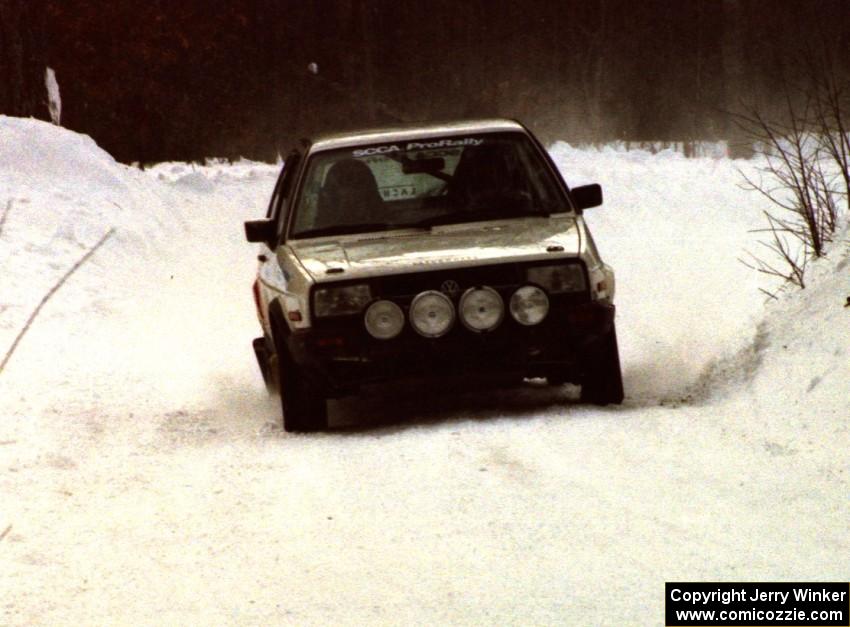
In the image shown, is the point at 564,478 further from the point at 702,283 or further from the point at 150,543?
the point at 702,283

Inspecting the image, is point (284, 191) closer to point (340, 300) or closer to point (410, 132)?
point (410, 132)

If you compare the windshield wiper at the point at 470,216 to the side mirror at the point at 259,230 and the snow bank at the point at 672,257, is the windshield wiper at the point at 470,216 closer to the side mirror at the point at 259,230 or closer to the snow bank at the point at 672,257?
the side mirror at the point at 259,230

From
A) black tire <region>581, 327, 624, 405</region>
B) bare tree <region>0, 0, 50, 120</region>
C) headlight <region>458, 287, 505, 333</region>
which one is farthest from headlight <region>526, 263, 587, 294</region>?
bare tree <region>0, 0, 50, 120</region>

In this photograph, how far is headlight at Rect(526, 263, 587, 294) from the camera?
8.19 metres

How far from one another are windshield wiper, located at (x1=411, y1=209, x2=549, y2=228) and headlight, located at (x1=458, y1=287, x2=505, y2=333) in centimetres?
92

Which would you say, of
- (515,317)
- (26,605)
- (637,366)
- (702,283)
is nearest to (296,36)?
(702,283)

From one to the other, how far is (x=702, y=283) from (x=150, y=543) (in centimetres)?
920

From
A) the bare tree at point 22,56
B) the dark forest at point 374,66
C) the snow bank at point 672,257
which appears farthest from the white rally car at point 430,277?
the dark forest at point 374,66

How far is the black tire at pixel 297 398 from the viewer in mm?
8445

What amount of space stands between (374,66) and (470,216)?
3091 cm

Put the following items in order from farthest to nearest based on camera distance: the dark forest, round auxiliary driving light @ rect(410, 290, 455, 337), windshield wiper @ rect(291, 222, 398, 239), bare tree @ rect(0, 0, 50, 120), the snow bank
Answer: the dark forest
bare tree @ rect(0, 0, 50, 120)
the snow bank
windshield wiper @ rect(291, 222, 398, 239)
round auxiliary driving light @ rect(410, 290, 455, 337)

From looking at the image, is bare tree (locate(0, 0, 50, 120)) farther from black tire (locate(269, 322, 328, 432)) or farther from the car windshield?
black tire (locate(269, 322, 328, 432))

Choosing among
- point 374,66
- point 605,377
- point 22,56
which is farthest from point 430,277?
point 374,66

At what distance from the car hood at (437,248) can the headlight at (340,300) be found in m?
0.06
